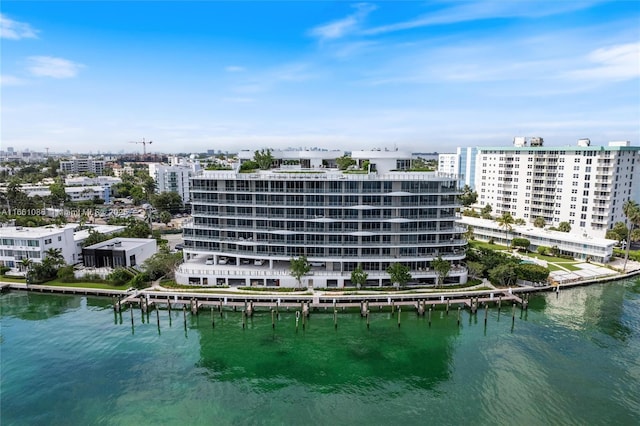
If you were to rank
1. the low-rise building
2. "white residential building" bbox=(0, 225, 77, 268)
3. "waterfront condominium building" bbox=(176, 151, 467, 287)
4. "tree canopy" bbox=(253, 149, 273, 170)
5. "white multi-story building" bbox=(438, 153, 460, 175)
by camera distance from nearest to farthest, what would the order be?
"waterfront condominium building" bbox=(176, 151, 467, 287)
"white residential building" bbox=(0, 225, 77, 268)
the low-rise building
"tree canopy" bbox=(253, 149, 273, 170)
"white multi-story building" bbox=(438, 153, 460, 175)

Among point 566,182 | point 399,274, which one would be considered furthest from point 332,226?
point 566,182

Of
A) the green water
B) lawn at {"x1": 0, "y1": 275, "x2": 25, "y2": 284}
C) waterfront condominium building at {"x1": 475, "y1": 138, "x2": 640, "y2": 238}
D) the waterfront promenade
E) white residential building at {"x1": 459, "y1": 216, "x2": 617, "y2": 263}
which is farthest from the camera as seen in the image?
waterfront condominium building at {"x1": 475, "y1": 138, "x2": 640, "y2": 238}

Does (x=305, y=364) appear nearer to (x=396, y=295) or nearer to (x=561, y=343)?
(x=396, y=295)

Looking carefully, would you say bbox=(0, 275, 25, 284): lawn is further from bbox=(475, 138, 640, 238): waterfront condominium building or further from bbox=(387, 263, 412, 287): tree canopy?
bbox=(475, 138, 640, 238): waterfront condominium building

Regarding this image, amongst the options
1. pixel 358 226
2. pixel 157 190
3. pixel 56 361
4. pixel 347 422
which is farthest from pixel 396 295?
pixel 157 190

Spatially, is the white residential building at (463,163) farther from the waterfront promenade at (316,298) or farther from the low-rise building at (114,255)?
the low-rise building at (114,255)

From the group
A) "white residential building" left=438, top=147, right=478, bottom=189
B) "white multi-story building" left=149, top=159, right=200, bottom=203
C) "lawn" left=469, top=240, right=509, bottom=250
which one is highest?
"white residential building" left=438, top=147, right=478, bottom=189

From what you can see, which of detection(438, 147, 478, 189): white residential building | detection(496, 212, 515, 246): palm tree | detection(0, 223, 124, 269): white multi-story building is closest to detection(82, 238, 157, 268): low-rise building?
detection(0, 223, 124, 269): white multi-story building
